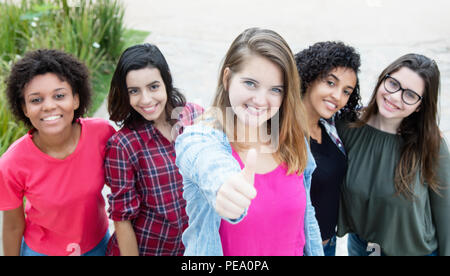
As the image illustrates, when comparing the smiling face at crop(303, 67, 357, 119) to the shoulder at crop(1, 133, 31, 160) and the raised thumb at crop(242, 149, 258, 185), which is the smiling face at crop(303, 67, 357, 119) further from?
the shoulder at crop(1, 133, 31, 160)

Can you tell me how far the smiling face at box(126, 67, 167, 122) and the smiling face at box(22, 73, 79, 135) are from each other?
28 cm

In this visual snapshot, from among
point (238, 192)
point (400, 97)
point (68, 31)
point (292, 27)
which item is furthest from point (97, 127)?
point (292, 27)

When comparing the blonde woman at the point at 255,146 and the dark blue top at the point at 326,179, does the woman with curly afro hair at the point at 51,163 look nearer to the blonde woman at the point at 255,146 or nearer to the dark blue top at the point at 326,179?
the blonde woman at the point at 255,146

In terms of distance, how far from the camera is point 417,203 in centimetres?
182

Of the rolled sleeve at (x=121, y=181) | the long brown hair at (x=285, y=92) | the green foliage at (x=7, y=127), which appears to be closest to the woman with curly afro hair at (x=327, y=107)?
the long brown hair at (x=285, y=92)

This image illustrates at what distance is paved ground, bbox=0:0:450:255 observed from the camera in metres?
5.28

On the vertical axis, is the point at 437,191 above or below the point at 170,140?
below

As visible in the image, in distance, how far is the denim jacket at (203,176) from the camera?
3.45 feet

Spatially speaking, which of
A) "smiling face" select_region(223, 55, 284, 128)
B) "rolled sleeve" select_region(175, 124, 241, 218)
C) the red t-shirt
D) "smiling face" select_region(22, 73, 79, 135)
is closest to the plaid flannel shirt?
the red t-shirt

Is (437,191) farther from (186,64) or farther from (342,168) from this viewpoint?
(186,64)

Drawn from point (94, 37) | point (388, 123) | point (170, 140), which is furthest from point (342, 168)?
point (94, 37)

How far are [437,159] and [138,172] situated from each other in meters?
1.39
